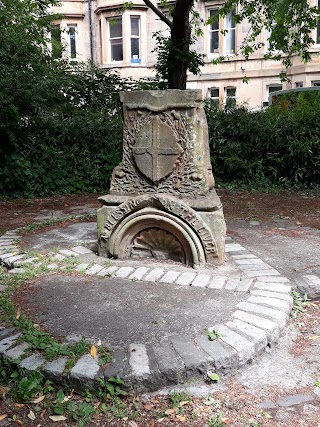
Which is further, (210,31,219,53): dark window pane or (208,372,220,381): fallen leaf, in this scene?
(210,31,219,53): dark window pane

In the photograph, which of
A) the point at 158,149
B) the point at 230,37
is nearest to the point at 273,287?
the point at 158,149

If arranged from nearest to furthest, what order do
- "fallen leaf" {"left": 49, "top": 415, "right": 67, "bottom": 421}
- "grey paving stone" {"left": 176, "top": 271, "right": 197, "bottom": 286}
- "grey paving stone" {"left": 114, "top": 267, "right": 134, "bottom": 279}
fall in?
"fallen leaf" {"left": 49, "top": 415, "right": 67, "bottom": 421}
"grey paving stone" {"left": 176, "top": 271, "right": 197, "bottom": 286}
"grey paving stone" {"left": 114, "top": 267, "right": 134, "bottom": 279}

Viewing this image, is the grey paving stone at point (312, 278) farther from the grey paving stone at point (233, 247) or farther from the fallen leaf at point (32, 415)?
the fallen leaf at point (32, 415)

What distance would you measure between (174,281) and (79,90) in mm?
8930

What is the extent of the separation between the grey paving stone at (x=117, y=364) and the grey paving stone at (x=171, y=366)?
0.61 feet

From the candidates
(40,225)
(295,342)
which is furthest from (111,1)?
(295,342)

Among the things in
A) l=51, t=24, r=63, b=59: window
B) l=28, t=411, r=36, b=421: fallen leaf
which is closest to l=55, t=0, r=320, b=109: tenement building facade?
l=51, t=24, r=63, b=59: window

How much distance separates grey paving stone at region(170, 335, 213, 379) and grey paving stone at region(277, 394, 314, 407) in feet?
1.38

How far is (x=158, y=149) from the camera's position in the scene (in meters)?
4.06

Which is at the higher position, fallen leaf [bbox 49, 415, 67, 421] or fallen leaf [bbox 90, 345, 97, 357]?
fallen leaf [bbox 90, 345, 97, 357]

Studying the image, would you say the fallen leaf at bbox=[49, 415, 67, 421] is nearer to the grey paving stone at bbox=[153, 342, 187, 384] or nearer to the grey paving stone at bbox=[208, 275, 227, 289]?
the grey paving stone at bbox=[153, 342, 187, 384]

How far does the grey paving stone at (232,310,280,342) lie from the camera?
2881mm

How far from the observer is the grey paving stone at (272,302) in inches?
126

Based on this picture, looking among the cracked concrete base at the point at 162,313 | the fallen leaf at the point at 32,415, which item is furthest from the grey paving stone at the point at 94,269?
the fallen leaf at the point at 32,415
